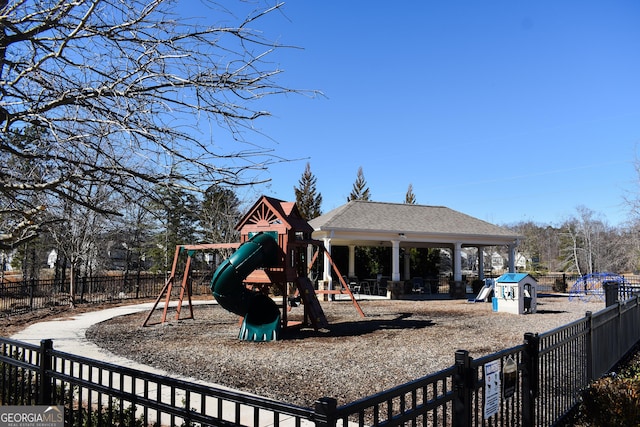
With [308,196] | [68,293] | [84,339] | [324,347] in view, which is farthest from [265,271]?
[308,196]

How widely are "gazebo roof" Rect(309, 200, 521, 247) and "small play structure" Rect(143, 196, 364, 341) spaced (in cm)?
938

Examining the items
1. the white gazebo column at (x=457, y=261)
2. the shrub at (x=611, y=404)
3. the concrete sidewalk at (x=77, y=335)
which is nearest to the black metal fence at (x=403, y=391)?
the shrub at (x=611, y=404)

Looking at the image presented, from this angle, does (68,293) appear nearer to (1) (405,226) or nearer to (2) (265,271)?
(2) (265,271)

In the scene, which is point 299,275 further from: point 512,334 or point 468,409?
point 468,409

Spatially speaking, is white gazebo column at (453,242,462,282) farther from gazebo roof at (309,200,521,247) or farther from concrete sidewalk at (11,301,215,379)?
concrete sidewalk at (11,301,215,379)

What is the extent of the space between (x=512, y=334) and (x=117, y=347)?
9918 mm

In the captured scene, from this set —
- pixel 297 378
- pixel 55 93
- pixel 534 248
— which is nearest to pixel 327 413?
pixel 55 93

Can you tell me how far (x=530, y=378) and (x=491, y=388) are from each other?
109cm

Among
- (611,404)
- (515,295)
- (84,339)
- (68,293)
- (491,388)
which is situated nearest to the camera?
(491,388)

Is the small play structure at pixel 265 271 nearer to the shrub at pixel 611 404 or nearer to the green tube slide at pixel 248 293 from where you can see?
the green tube slide at pixel 248 293

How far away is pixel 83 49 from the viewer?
12.5ft

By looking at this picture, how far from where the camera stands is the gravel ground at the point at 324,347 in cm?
748

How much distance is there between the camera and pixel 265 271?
12.9 meters

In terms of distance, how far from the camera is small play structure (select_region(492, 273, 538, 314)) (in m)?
17.6
